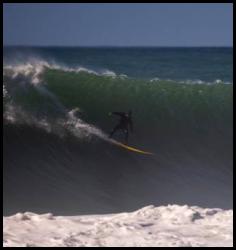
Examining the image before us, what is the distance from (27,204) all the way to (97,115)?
6.75 feet

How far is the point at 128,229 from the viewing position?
15.8ft

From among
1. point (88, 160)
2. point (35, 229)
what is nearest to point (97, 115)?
point (88, 160)

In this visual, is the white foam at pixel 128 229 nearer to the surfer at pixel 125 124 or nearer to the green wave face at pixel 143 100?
the surfer at pixel 125 124

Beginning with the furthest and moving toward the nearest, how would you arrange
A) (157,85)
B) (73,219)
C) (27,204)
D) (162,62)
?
(162,62)
(157,85)
(27,204)
(73,219)

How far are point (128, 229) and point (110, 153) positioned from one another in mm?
2436

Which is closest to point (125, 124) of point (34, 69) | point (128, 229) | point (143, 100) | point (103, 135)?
point (103, 135)

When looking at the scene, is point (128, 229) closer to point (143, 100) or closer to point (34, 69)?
point (34, 69)

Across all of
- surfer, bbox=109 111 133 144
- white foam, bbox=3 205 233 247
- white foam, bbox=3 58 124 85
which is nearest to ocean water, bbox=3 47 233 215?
white foam, bbox=3 58 124 85

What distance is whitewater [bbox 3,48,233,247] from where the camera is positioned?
4.93m

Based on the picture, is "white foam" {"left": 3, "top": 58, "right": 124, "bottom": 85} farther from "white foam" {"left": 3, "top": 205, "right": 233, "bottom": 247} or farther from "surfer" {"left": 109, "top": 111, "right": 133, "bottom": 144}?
"white foam" {"left": 3, "top": 205, "right": 233, "bottom": 247}

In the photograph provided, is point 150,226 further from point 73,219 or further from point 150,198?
point 150,198

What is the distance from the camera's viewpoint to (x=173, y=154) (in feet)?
24.8

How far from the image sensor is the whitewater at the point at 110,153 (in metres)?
4.93

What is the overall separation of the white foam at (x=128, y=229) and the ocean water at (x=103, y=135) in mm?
689
